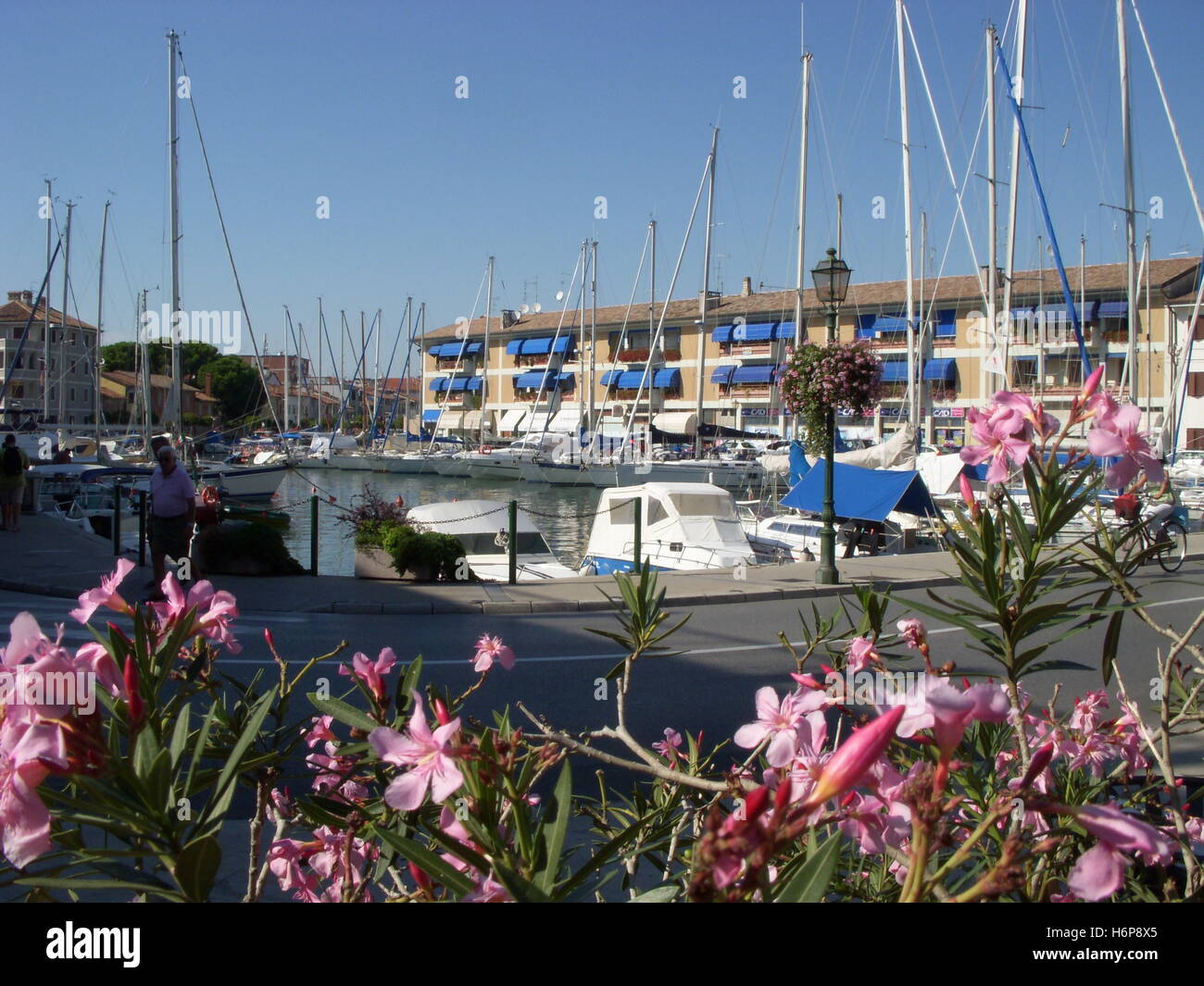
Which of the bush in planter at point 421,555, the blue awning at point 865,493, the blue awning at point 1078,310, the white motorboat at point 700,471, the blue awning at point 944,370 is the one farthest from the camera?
the blue awning at point 944,370

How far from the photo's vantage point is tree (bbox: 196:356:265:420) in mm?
103938

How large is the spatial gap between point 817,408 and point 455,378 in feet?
233

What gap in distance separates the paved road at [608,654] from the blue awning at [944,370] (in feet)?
148

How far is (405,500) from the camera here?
42094mm

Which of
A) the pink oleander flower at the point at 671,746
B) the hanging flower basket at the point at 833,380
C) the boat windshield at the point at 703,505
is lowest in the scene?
the boat windshield at the point at 703,505

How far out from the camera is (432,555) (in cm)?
1562

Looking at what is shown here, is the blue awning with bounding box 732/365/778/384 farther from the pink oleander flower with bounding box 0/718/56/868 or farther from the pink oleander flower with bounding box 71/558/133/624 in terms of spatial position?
the pink oleander flower with bounding box 0/718/56/868

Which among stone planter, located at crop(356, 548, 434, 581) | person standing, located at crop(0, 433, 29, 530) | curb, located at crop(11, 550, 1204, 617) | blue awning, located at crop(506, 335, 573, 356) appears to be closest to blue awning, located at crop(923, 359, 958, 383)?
blue awning, located at crop(506, 335, 573, 356)

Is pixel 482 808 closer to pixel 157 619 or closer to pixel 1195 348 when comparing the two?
pixel 157 619

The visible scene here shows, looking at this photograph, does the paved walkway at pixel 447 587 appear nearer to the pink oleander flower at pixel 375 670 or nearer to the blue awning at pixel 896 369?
the pink oleander flower at pixel 375 670

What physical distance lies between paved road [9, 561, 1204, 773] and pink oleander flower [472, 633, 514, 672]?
404 cm

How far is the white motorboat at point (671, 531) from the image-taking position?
58.3 ft

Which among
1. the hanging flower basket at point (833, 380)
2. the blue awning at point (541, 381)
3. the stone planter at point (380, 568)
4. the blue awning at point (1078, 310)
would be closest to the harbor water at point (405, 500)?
the stone planter at point (380, 568)
